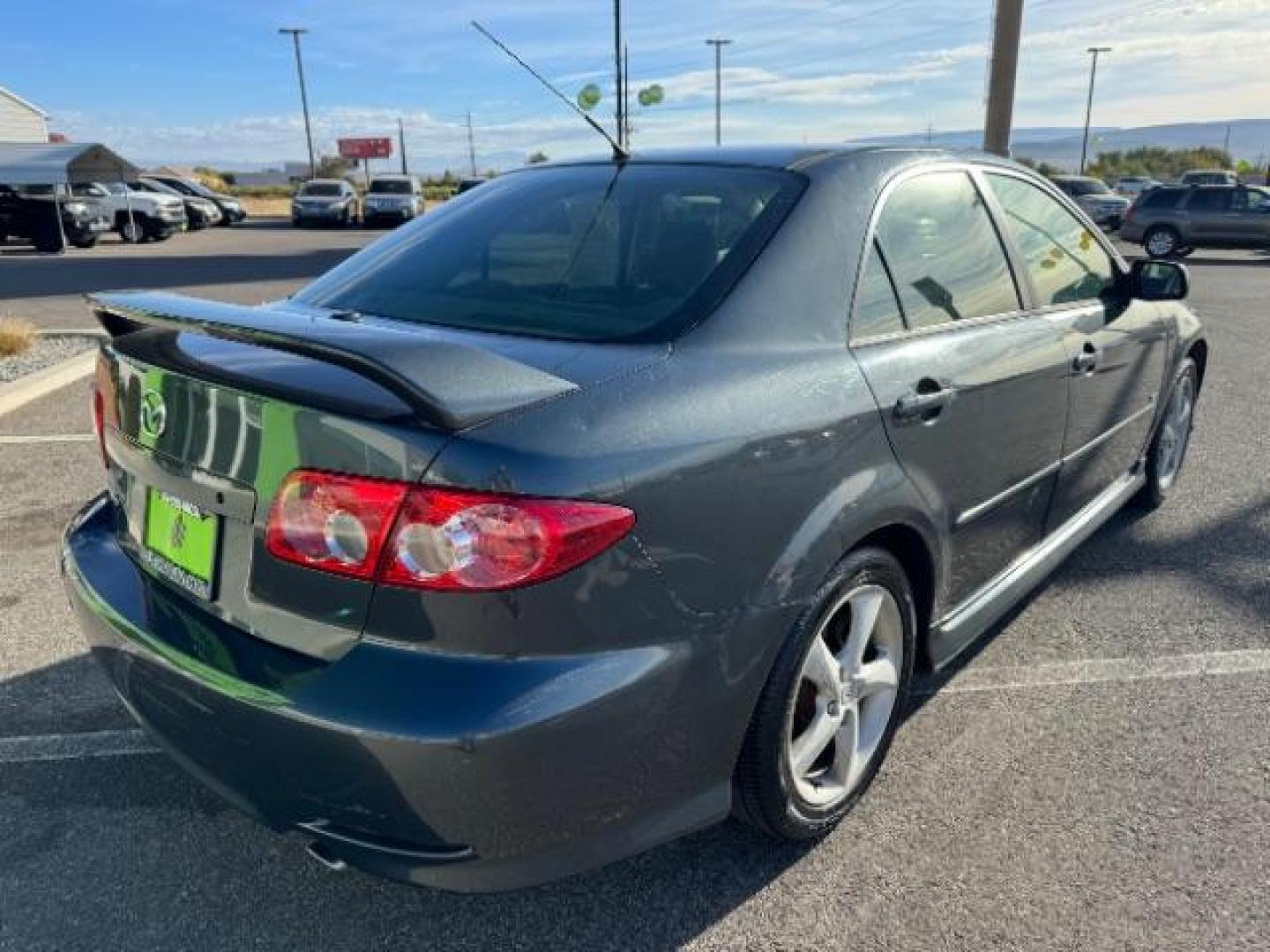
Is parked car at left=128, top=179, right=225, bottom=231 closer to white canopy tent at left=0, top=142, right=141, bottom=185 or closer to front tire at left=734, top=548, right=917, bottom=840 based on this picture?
white canopy tent at left=0, top=142, right=141, bottom=185

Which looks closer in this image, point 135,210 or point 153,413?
point 153,413

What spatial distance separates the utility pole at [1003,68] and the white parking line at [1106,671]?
1978 centimetres

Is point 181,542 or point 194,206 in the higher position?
point 181,542

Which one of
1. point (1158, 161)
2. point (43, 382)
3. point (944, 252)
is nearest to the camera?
point (944, 252)

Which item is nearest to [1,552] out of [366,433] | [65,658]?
[65,658]

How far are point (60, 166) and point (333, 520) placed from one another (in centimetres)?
2388

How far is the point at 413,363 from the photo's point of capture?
166 centimetres

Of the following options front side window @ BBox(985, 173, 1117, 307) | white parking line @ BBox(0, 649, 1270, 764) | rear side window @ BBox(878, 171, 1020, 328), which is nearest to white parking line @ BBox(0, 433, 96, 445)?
white parking line @ BBox(0, 649, 1270, 764)

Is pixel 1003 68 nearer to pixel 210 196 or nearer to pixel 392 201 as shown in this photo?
pixel 392 201

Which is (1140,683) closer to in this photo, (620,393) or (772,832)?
(772,832)

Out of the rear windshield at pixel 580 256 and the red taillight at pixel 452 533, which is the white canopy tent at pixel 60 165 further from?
the red taillight at pixel 452 533

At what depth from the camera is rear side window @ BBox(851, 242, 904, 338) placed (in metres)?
2.37

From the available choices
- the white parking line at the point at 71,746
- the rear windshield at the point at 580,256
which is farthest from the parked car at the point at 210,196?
the rear windshield at the point at 580,256

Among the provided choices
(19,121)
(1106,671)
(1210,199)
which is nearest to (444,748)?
(1106,671)
